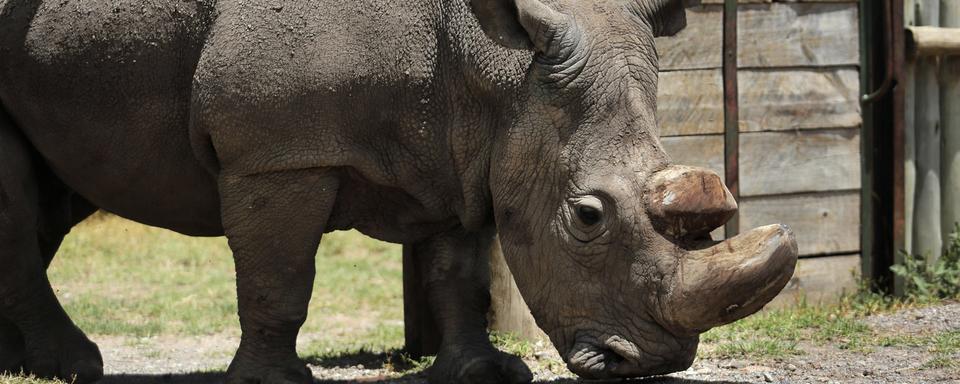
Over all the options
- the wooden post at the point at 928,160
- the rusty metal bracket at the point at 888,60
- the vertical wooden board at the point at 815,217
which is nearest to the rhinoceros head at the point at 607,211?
the vertical wooden board at the point at 815,217

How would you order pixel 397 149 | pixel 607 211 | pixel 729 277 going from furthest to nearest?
pixel 397 149, pixel 607 211, pixel 729 277

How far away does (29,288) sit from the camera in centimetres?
603

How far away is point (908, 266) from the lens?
8227 millimetres

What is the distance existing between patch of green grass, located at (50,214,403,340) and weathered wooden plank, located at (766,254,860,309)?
2404 mm

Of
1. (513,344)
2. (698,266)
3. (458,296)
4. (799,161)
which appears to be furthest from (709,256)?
(799,161)

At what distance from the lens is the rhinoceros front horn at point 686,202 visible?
16.0 feet

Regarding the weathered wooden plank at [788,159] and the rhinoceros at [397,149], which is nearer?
the rhinoceros at [397,149]

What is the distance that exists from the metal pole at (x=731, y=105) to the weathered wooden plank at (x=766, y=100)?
1.5 inches

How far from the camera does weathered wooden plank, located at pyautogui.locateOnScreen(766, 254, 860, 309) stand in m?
8.16

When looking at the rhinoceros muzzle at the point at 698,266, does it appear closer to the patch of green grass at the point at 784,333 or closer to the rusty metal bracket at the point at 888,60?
the patch of green grass at the point at 784,333

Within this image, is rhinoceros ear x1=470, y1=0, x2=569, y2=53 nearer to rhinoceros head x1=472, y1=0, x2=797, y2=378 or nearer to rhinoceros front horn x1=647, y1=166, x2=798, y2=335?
rhinoceros head x1=472, y1=0, x2=797, y2=378

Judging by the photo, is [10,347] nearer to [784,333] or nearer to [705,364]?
[705,364]

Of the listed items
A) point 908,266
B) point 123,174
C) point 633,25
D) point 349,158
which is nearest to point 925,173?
point 908,266

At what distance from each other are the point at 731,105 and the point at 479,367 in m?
2.75
